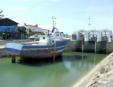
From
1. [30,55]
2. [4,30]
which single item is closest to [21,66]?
[30,55]

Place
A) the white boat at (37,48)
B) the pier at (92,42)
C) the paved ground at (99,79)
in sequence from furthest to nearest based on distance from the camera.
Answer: the pier at (92,42) < the white boat at (37,48) < the paved ground at (99,79)

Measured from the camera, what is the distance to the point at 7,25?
28781 millimetres

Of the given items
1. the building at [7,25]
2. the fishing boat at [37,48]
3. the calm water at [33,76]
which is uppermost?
the building at [7,25]

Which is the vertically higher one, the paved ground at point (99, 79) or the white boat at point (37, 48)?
the white boat at point (37, 48)

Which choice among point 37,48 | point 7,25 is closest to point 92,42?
point 37,48

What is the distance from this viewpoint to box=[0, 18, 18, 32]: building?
2725cm

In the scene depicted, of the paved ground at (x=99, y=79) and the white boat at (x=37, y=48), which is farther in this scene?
the white boat at (x=37, y=48)

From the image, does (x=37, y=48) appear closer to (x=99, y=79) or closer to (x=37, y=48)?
(x=37, y=48)

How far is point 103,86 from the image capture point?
14.0 ft

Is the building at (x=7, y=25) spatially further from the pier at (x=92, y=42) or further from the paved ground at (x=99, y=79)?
the paved ground at (x=99, y=79)

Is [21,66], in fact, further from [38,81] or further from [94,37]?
[94,37]

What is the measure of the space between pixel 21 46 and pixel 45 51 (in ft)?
7.40

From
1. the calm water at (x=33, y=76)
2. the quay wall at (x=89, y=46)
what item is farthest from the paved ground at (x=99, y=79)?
the quay wall at (x=89, y=46)

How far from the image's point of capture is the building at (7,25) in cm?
2725
